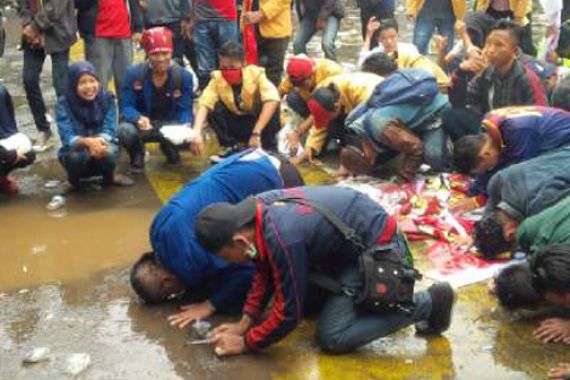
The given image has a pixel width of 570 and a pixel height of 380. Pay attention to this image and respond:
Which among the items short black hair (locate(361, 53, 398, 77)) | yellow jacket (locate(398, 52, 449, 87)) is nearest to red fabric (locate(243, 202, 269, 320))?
short black hair (locate(361, 53, 398, 77))

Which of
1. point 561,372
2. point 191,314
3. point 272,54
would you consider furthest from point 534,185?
point 272,54

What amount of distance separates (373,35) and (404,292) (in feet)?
17.3

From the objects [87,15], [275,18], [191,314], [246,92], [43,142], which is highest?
[87,15]

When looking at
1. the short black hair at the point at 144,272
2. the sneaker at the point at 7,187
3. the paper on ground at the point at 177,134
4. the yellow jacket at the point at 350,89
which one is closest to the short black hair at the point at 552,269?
the short black hair at the point at 144,272

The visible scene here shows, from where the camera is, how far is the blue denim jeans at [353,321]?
3.68 metres

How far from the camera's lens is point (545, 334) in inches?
148

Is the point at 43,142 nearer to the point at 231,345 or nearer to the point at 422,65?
the point at 422,65

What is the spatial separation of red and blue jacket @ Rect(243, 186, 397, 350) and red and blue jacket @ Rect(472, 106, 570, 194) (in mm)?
1409

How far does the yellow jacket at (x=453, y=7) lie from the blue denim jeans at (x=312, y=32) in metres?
0.83

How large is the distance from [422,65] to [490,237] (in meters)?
2.80

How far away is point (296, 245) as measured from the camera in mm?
3369

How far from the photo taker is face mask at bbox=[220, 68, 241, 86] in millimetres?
6466

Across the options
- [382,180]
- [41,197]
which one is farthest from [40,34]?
[382,180]

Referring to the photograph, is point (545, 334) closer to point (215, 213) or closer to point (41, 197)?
point (215, 213)
